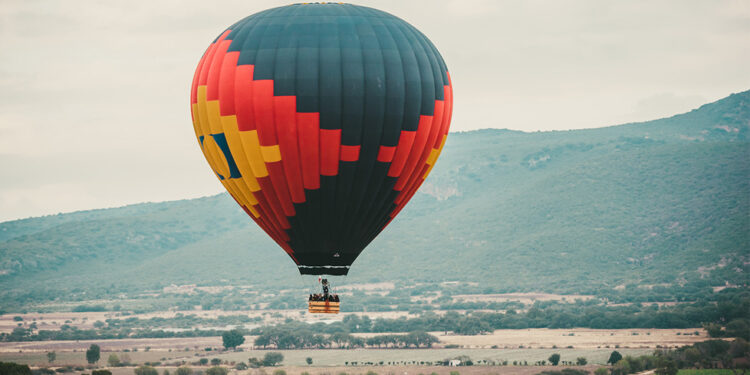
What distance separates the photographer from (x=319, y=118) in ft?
118

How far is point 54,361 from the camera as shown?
108 meters

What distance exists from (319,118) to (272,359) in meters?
73.9

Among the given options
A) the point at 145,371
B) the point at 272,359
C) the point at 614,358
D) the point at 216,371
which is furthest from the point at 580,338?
the point at 145,371

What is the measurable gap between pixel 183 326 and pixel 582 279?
65.6 metres

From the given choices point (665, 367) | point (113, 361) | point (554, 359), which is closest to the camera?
point (665, 367)

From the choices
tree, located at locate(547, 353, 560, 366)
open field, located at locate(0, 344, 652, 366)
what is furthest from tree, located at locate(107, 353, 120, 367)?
tree, located at locate(547, 353, 560, 366)

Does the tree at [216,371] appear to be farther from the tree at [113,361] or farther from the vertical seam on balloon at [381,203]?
the vertical seam on balloon at [381,203]

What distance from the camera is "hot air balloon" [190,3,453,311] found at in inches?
1420

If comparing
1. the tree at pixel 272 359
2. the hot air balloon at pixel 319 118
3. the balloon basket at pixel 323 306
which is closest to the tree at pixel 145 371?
the tree at pixel 272 359

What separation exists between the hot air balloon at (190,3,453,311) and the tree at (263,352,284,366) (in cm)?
6746

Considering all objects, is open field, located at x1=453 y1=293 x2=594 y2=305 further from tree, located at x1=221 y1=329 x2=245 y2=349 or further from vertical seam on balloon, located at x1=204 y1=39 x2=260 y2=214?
vertical seam on balloon, located at x1=204 y1=39 x2=260 y2=214

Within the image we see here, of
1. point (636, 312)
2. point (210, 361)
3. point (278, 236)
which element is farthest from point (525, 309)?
point (278, 236)

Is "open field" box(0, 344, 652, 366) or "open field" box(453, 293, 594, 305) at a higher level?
"open field" box(453, 293, 594, 305)

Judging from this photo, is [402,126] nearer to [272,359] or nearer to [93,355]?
[272,359]
